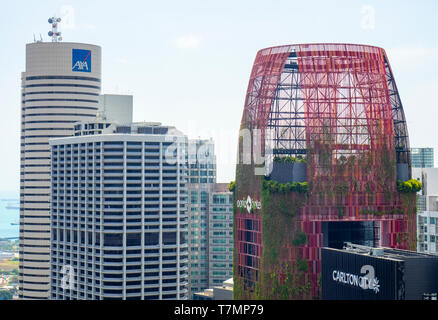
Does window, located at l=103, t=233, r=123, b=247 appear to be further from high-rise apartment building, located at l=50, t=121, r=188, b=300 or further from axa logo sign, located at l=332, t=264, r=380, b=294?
axa logo sign, located at l=332, t=264, r=380, b=294

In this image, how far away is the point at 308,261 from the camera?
11325cm

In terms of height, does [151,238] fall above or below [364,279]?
below

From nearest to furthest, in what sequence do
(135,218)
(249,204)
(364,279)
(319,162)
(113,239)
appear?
(364,279) < (319,162) < (249,204) < (135,218) < (113,239)

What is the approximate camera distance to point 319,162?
114188 millimetres

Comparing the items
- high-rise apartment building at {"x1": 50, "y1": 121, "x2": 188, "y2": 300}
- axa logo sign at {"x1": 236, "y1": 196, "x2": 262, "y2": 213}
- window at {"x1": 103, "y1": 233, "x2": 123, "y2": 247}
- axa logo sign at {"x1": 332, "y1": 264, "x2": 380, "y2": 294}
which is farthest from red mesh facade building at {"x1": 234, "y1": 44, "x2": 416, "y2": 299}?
window at {"x1": 103, "y1": 233, "x2": 123, "y2": 247}

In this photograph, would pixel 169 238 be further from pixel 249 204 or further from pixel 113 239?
pixel 249 204

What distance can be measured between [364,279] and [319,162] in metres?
37.7

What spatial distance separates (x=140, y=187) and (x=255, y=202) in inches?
3189

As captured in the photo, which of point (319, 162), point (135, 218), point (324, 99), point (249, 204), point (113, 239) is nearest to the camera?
point (324, 99)

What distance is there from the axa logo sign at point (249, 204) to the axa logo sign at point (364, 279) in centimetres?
3569

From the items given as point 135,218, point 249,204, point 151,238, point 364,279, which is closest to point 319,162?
point 249,204

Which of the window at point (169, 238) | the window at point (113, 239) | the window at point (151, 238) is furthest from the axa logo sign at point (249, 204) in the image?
the window at point (113, 239)
